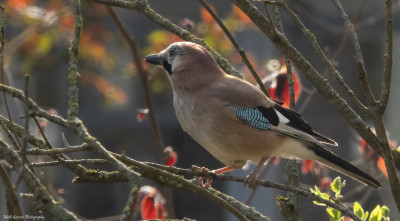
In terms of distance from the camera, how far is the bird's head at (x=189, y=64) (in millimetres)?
3434

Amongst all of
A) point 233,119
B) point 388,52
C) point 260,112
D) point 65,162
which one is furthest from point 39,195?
point 260,112

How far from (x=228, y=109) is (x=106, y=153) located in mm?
1561

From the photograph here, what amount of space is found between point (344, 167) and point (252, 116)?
501 millimetres

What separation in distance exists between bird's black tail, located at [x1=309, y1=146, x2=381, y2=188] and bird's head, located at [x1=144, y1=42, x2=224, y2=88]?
652mm

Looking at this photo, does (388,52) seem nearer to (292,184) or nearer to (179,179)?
(292,184)

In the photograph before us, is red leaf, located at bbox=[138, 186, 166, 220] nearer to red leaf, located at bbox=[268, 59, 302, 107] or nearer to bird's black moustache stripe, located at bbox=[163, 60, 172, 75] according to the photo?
bird's black moustache stripe, located at bbox=[163, 60, 172, 75]

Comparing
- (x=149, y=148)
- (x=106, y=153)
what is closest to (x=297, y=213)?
(x=106, y=153)

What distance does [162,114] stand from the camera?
725 centimetres

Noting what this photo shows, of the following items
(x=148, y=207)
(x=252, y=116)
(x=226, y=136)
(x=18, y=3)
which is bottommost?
(x=148, y=207)

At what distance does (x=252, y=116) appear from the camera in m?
3.32

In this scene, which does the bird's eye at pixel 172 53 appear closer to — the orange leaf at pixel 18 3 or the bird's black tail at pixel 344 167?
the bird's black tail at pixel 344 167

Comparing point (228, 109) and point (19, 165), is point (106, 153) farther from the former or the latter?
point (228, 109)

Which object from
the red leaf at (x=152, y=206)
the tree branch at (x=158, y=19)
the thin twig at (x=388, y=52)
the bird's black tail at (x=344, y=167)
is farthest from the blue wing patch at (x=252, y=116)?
the thin twig at (x=388, y=52)

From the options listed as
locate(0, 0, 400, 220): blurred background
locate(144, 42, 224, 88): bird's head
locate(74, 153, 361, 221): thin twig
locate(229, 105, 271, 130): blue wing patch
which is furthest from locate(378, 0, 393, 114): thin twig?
locate(0, 0, 400, 220): blurred background
